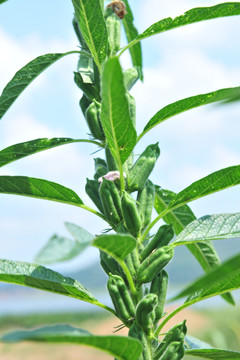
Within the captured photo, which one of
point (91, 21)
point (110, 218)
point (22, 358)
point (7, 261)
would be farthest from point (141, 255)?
point (22, 358)

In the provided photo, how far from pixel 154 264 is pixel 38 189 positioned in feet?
0.81

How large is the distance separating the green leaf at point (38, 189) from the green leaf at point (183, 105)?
17cm

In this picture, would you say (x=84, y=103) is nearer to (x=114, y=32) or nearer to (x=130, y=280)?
(x=114, y=32)

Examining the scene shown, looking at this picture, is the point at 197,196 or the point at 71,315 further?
the point at 71,315

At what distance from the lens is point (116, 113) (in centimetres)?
62

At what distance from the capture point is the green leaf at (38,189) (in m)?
0.77

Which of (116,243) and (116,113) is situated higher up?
(116,113)

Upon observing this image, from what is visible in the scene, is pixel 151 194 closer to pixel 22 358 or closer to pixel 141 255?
pixel 141 255

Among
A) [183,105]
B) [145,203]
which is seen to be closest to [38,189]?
[145,203]

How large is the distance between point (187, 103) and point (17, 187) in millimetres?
336

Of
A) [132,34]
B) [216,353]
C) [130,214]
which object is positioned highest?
[132,34]

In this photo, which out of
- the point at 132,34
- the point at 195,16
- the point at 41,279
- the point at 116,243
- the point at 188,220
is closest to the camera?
the point at 116,243

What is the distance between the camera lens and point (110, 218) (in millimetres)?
750

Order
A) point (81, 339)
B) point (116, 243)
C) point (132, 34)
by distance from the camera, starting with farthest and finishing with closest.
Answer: point (132, 34) → point (116, 243) → point (81, 339)
